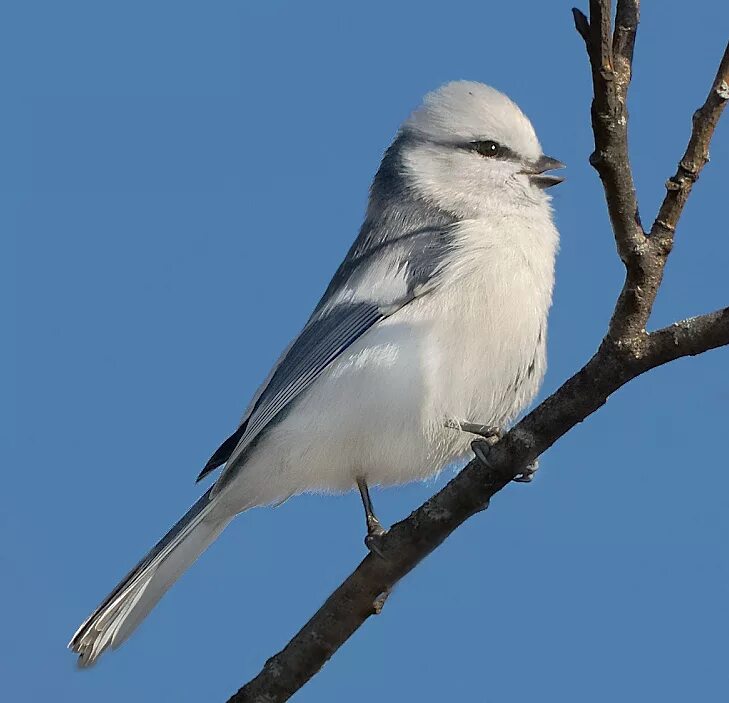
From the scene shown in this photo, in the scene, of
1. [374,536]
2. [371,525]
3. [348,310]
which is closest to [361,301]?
[348,310]

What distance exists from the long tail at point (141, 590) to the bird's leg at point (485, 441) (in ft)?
3.21

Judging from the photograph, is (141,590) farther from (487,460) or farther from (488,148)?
(488,148)

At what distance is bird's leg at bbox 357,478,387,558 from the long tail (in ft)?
1.75

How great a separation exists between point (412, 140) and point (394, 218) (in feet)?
1.41

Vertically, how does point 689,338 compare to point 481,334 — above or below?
below

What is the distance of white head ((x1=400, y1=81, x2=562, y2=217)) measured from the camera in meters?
4.19

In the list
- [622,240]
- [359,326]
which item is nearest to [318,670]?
[359,326]

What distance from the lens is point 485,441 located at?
3191 millimetres

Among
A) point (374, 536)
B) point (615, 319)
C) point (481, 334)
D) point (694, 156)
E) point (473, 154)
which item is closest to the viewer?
point (694, 156)

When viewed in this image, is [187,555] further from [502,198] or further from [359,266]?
[502,198]

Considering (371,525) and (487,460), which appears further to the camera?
(371,525)

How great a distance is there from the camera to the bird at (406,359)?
3689 mm

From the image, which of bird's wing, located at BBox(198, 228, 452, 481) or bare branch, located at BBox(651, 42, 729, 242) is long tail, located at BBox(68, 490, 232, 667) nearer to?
bird's wing, located at BBox(198, 228, 452, 481)

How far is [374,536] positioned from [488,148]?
1.73 metres
